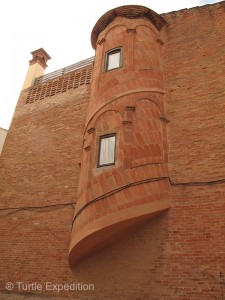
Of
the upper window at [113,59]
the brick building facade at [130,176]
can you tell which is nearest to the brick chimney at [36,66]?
the brick building facade at [130,176]

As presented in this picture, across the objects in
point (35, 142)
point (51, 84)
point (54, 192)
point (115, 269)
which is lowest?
point (115, 269)

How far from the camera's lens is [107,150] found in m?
8.38

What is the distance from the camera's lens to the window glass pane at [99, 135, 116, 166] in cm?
819

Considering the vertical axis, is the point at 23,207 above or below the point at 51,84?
below

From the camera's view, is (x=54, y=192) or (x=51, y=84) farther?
(x=51, y=84)

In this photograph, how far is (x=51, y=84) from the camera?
13289 mm

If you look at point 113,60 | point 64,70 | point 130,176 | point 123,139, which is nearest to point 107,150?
point 123,139

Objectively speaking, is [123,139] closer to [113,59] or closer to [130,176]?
[130,176]

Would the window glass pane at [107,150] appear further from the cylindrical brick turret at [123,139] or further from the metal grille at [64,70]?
the metal grille at [64,70]

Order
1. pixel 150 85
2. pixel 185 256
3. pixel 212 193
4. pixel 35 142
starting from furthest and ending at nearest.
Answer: pixel 35 142
pixel 150 85
pixel 212 193
pixel 185 256

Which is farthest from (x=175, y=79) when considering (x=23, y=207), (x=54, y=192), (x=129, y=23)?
(x=23, y=207)

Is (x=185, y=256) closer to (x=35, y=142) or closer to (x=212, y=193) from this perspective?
(x=212, y=193)

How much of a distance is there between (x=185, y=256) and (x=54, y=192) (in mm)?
4822

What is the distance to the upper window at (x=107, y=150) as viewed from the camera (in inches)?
322
